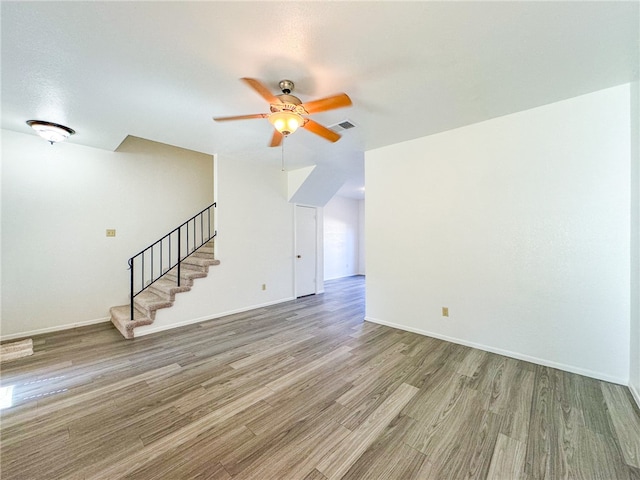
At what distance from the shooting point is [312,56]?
1.88 m

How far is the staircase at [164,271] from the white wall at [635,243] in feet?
16.3

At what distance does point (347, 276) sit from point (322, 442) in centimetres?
699

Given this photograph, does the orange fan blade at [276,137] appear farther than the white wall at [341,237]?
No

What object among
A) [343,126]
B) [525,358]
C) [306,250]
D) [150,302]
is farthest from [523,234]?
[150,302]

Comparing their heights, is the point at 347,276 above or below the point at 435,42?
below

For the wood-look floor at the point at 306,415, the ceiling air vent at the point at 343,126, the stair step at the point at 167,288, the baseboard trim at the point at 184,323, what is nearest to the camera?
the wood-look floor at the point at 306,415

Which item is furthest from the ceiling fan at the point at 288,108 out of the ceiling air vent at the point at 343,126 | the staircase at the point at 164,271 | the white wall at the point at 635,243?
the staircase at the point at 164,271

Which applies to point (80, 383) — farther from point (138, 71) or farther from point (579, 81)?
point (579, 81)

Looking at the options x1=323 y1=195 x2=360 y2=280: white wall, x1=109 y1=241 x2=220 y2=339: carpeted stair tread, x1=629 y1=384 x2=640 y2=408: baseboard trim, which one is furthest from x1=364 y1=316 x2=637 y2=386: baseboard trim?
x1=323 y1=195 x2=360 y2=280: white wall

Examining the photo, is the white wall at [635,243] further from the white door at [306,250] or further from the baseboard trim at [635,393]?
the white door at [306,250]

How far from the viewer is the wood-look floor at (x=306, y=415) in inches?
59.9

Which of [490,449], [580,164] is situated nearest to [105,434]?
[490,449]

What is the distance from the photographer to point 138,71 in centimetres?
208

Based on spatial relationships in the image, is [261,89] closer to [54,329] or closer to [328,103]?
[328,103]
